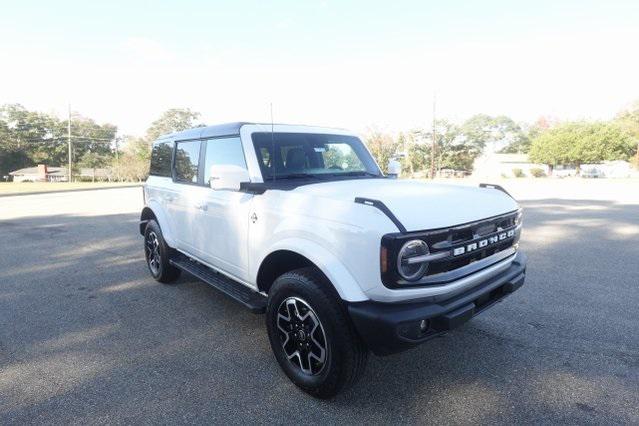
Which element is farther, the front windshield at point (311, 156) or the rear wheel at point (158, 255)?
the rear wheel at point (158, 255)

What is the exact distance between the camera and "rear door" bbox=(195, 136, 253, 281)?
3300 mm

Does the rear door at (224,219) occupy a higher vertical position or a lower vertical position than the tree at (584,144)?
lower

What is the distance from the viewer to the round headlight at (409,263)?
2.21 meters

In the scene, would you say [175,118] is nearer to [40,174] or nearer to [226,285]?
[40,174]

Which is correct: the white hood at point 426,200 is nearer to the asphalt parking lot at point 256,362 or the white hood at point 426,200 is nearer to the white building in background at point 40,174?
the asphalt parking lot at point 256,362

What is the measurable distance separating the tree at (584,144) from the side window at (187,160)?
57.2 m

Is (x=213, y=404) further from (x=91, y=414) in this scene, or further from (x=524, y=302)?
(x=524, y=302)

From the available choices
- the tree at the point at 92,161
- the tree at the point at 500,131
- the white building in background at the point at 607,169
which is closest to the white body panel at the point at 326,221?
the white building in background at the point at 607,169

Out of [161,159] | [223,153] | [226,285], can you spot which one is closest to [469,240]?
[226,285]

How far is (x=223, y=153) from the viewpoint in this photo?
3.80 meters

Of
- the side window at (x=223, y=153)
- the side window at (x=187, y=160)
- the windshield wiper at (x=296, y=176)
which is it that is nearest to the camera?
the windshield wiper at (x=296, y=176)

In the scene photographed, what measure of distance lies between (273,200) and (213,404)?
1.49 m

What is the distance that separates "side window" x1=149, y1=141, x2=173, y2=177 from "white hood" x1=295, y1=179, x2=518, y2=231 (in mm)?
2654

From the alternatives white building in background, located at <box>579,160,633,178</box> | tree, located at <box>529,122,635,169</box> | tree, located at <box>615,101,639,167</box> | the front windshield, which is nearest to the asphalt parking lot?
the front windshield
